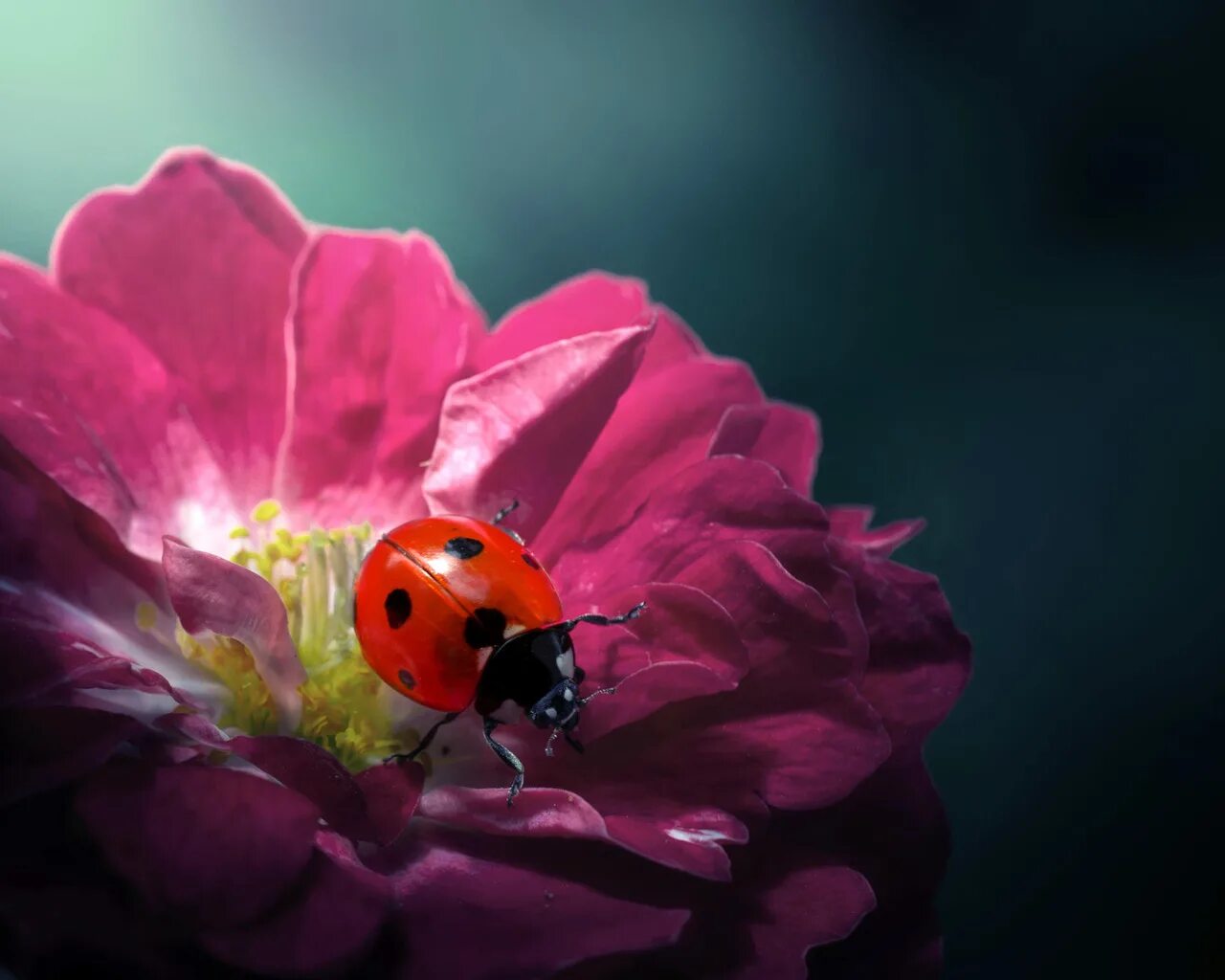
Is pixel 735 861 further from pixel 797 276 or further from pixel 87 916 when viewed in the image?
pixel 797 276

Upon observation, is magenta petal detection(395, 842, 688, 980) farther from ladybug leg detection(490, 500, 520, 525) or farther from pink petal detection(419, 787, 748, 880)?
ladybug leg detection(490, 500, 520, 525)

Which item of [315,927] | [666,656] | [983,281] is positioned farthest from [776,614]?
[983,281]

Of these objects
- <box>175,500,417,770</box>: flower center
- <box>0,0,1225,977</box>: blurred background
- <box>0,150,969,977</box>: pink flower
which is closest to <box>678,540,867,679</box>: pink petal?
<box>0,150,969,977</box>: pink flower

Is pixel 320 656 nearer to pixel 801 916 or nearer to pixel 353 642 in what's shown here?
pixel 353 642

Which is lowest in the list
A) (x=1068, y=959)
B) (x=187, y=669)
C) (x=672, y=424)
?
(x=1068, y=959)

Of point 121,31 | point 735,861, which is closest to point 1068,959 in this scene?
point 735,861

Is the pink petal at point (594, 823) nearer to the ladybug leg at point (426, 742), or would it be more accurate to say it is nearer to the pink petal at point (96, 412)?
the ladybug leg at point (426, 742)

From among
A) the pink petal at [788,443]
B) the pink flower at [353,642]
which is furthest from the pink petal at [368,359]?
the pink petal at [788,443]

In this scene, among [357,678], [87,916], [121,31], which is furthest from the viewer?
[121,31]
